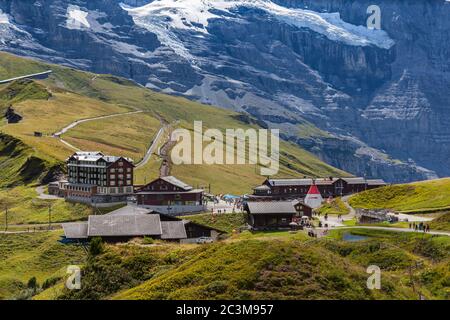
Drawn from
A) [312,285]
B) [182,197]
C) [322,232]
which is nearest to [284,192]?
[182,197]

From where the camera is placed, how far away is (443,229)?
92812 millimetres

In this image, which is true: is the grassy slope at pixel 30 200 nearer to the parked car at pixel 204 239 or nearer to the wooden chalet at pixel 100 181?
the wooden chalet at pixel 100 181

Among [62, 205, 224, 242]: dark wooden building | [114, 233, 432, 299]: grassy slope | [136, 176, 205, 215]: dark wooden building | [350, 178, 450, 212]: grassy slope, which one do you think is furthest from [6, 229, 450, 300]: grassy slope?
[136, 176, 205, 215]: dark wooden building

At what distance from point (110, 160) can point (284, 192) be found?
175 feet

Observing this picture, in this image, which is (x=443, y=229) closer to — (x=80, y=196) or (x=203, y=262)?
(x=203, y=262)

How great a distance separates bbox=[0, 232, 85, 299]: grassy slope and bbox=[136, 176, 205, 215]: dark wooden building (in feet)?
118

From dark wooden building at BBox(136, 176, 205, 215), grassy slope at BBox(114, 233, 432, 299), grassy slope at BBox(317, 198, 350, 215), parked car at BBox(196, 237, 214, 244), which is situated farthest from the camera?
dark wooden building at BBox(136, 176, 205, 215)

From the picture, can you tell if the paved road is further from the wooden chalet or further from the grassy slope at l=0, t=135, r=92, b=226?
the grassy slope at l=0, t=135, r=92, b=226

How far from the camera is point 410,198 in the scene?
131 meters

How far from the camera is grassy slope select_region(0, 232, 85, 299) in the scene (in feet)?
353

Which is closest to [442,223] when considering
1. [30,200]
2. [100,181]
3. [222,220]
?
[222,220]

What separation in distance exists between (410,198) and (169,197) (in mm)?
58905

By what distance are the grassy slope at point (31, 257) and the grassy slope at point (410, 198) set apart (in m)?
Answer: 56.2

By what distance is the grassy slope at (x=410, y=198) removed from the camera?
119 meters
